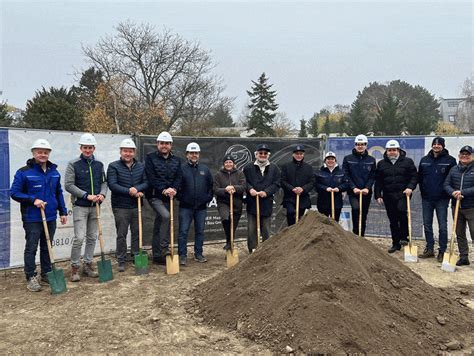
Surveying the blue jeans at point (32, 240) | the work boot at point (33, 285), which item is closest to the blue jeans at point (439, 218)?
the blue jeans at point (32, 240)

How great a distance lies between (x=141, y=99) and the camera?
29.5 m

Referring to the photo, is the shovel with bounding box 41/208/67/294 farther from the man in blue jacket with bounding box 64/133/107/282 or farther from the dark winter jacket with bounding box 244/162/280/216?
the dark winter jacket with bounding box 244/162/280/216

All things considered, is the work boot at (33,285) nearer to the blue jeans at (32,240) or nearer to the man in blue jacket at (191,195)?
the blue jeans at (32,240)

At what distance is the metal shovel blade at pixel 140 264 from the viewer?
6.60 meters

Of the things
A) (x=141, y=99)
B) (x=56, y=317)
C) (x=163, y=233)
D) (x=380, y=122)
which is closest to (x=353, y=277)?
(x=56, y=317)

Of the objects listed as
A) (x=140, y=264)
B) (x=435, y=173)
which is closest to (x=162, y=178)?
(x=140, y=264)

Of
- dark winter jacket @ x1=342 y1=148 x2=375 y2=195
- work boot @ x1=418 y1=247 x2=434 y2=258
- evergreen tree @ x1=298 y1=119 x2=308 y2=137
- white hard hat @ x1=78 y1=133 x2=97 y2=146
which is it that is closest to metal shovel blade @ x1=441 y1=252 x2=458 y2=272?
work boot @ x1=418 y1=247 x2=434 y2=258

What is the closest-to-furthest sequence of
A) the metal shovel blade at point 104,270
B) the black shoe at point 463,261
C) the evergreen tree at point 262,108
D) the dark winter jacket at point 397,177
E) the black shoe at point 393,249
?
1. the metal shovel blade at point 104,270
2. the black shoe at point 463,261
3. the dark winter jacket at point 397,177
4. the black shoe at point 393,249
5. the evergreen tree at point 262,108

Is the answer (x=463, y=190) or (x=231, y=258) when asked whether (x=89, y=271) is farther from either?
(x=463, y=190)

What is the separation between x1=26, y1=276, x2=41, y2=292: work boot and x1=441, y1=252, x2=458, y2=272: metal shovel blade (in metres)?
6.34

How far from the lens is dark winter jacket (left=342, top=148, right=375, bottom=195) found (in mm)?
7988

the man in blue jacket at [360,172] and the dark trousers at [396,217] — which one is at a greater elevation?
the man in blue jacket at [360,172]

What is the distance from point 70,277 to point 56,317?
5.70ft

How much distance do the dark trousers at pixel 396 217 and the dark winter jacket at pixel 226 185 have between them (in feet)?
9.50
